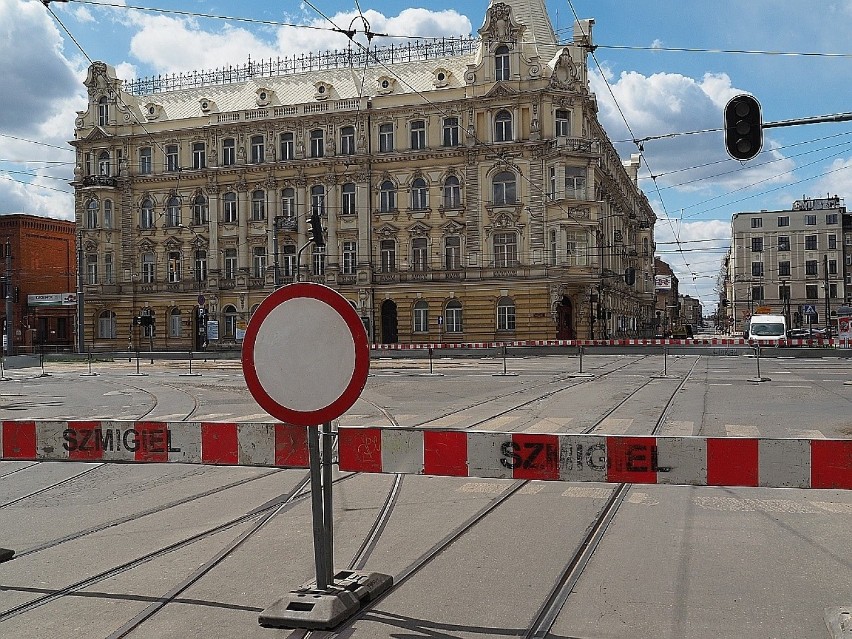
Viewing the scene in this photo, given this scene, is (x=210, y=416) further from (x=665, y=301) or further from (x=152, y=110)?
(x=665, y=301)

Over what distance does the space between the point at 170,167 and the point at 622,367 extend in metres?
39.4

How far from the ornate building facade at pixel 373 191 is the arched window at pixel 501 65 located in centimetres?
9

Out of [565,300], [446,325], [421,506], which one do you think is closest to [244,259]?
[446,325]

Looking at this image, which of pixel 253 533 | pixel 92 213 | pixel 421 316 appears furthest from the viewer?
pixel 92 213

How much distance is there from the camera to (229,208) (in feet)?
197

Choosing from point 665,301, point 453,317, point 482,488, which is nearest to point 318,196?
point 453,317

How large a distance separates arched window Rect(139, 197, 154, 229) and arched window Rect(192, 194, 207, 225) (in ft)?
11.0

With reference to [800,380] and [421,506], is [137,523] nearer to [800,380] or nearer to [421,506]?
[421,506]

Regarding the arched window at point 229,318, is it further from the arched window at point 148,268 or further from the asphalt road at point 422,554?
the asphalt road at point 422,554

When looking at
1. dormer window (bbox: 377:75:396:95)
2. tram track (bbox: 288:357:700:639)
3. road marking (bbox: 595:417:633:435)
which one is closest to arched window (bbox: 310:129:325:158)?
dormer window (bbox: 377:75:396:95)

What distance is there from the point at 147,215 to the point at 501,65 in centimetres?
2717

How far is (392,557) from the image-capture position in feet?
19.9

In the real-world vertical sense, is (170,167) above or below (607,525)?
above

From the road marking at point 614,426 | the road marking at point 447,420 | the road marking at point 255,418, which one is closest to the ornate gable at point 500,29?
the road marking at point 447,420
